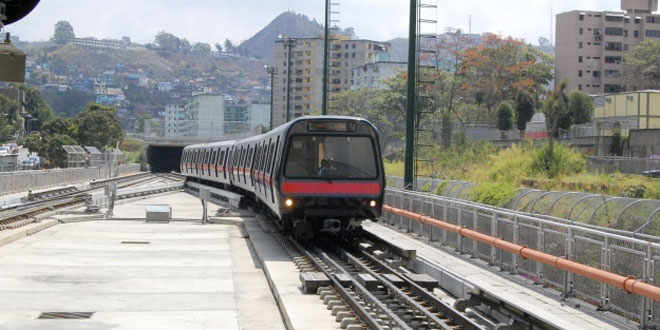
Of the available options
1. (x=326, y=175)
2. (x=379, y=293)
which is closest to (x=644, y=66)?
(x=326, y=175)

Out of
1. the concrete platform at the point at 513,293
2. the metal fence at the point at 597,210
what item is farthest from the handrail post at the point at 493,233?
the metal fence at the point at 597,210

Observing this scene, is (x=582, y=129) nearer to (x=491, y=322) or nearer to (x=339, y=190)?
(x=339, y=190)

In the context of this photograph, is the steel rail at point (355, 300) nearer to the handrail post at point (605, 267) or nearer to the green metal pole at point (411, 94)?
the handrail post at point (605, 267)

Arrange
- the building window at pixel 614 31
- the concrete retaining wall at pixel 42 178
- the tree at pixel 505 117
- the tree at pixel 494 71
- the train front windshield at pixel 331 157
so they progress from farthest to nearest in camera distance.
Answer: the building window at pixel 614 31
the tree at pixel 494 71
the tree at pixel 505 117
the concrete retaining wall at pixel 42 178
the train front windshield at pixel 331 157

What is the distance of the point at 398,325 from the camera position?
10188mm

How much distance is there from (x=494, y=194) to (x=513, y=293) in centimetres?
698

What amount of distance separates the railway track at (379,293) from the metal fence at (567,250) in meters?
1.57

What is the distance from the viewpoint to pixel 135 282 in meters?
15.1

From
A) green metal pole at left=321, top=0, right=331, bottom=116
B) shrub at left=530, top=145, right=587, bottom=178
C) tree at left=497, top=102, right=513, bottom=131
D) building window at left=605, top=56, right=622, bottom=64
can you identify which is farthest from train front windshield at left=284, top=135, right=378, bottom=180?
building window at left=605, top=56, right=622, bottom=64

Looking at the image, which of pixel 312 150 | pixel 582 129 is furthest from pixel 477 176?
pixel 582 129

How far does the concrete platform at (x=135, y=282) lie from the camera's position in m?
11.7

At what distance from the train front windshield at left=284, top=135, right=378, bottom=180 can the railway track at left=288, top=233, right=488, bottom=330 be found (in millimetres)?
1694

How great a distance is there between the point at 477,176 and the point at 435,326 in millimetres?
20158

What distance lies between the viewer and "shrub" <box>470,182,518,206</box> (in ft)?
60.8
